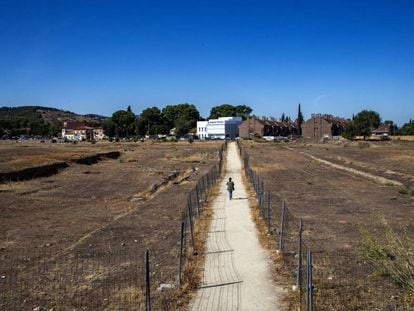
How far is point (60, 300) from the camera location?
1074 cm

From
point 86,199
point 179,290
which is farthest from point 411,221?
point 86,199

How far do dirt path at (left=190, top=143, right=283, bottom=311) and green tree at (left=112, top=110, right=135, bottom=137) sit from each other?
154m

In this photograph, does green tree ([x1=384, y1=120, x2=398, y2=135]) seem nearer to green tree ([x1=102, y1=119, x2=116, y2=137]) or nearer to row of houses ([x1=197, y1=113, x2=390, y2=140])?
row of houses ([x1=197, y1=113, x2=390, y2=140])

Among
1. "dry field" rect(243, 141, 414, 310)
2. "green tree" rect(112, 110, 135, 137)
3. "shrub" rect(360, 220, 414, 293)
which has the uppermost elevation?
"green tree" rect(112, 110, 135, 137)

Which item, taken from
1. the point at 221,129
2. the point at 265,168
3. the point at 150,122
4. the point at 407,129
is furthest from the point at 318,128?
the point at 265,168

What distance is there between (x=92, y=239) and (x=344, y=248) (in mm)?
9451

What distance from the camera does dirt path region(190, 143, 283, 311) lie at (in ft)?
33.2

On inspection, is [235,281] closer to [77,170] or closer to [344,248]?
[344,248]

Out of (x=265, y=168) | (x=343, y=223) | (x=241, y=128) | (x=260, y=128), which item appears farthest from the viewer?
(x=241, y=128)

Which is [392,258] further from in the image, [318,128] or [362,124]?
[318,128]

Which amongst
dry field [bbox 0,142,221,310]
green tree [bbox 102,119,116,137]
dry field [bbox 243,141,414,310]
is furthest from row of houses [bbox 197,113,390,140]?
dry field [bbox 0,142,221,310]

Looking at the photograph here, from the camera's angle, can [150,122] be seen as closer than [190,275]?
No

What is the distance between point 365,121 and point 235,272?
122276 millimetres

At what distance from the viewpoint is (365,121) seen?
12550cm
